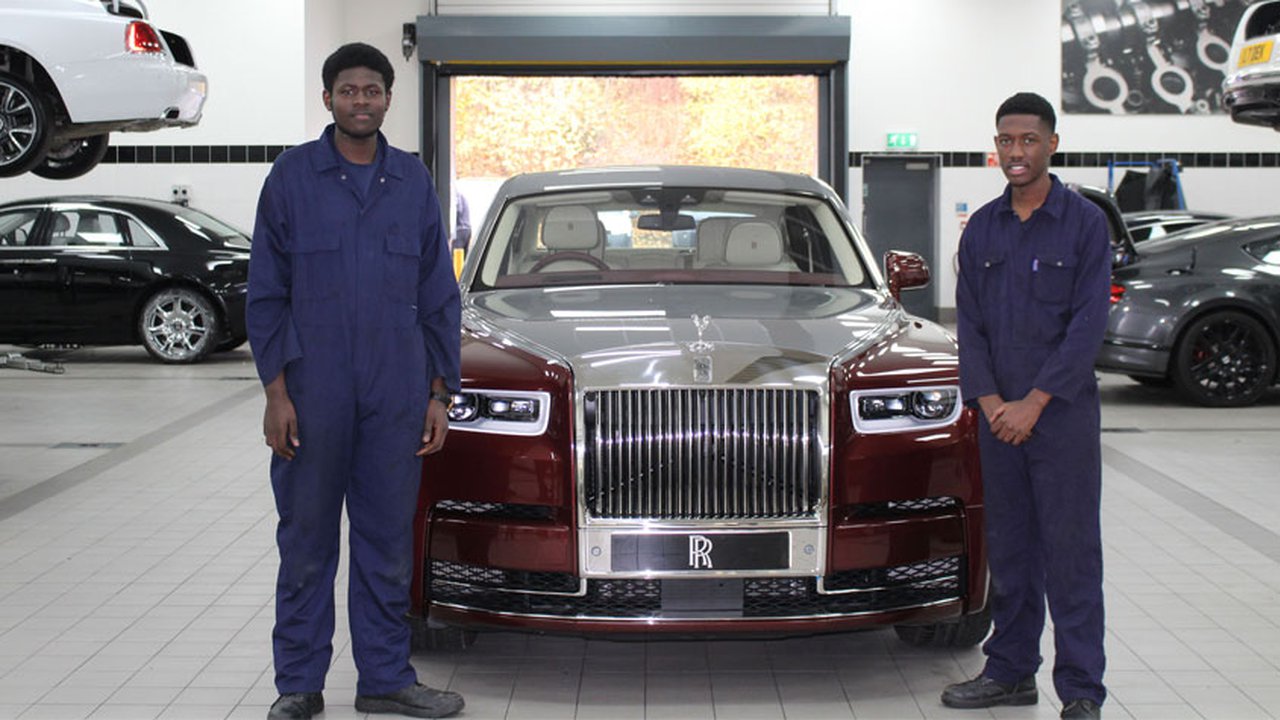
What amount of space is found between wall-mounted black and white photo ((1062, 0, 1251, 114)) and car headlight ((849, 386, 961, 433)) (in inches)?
719

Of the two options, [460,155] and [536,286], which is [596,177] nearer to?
[536,286]

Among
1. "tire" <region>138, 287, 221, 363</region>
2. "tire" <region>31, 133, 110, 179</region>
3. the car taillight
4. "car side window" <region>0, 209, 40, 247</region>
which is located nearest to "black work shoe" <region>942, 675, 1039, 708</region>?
the car taillight

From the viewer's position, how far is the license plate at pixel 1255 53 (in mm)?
11539

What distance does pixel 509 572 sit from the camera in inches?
189

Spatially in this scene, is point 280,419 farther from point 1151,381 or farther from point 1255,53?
point 1151,381

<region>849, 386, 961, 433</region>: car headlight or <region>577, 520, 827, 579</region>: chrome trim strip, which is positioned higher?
<region>849, 386, 961, 433</region>: car headlight

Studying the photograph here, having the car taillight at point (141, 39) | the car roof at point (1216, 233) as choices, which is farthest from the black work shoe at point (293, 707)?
the car roof at point (1216, 233)

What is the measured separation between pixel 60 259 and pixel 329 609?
1121 cm

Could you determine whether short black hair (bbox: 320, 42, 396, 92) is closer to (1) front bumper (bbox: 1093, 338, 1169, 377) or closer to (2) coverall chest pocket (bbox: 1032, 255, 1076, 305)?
(2) coverall chest pocket (bbox: 1032, 255, 1076, 305)

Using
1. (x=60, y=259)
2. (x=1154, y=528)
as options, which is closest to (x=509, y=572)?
(x=1154, y=528)

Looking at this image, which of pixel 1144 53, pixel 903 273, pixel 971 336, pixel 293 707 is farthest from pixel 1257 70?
pixel 1144 53

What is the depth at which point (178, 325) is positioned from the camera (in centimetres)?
1526

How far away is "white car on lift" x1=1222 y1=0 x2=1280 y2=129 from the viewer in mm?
11492

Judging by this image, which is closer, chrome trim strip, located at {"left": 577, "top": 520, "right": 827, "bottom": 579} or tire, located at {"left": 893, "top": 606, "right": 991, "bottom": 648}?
chrome trim strip, located at {"left": 577, "top": 520, "right": 827, "bottom": 579}
